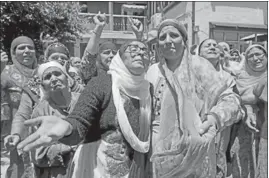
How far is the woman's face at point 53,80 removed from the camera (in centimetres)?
253

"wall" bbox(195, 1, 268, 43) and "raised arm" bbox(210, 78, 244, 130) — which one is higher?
"wall" bbox(195, 1, 268, 43)

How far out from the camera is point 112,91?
1.98 meters

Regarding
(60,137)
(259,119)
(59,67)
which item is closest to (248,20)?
(259,119)

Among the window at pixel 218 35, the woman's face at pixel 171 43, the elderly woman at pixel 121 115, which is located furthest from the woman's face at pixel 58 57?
the window at pixel 218 35

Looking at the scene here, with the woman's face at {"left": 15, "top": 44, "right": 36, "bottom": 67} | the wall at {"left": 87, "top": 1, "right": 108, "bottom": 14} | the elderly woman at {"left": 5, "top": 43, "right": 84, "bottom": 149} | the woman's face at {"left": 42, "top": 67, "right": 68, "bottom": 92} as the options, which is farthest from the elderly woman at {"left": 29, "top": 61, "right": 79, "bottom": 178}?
the wall at {"left": 87, "top": 1, "right": 108, "bottom": 14}

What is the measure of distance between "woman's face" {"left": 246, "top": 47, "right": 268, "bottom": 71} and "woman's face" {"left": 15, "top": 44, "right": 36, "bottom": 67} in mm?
2398

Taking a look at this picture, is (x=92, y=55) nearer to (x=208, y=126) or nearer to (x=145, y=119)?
(x=145, y=119)

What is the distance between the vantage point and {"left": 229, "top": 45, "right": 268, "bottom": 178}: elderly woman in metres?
3.72

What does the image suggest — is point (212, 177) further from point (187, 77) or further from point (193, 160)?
point (187, 77)

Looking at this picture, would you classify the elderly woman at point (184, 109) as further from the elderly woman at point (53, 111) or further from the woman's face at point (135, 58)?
the elderly woman at point (53, 111)

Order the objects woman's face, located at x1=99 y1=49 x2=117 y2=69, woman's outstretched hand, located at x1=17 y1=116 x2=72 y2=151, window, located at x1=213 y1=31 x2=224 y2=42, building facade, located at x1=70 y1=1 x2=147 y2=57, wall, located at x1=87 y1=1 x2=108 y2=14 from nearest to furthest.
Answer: woman's outstretched hand, located at x1=17 y1=116 x2=72 y2=151, woman's face, located at x1=99 y1=49 x2=117 y2=69, window, located at x1=213 y1=31 x2=224 y2=42, building facade, located at x1=70 y1=1 x2=147 y2=57, wall, located at x1=87 y1=1 x2=108 y2=14

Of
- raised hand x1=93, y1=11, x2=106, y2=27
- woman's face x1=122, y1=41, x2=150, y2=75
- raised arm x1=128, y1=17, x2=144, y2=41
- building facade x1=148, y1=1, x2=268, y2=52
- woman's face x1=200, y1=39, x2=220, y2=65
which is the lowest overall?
woman's face x1=122, y1=41, x2=150, y2=75

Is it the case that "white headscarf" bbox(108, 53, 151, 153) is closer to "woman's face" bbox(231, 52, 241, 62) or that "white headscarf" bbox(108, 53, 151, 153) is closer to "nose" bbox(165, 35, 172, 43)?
"nose" bbox(165, 35, 172, 43)

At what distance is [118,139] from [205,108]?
20.0 inches
